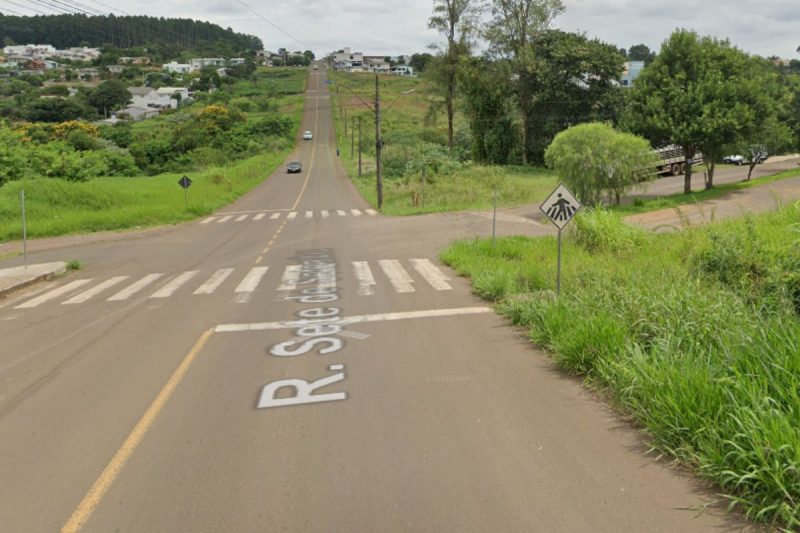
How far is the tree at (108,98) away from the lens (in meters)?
132

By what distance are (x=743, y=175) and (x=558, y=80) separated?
54.7ft

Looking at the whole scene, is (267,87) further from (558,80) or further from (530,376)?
(530,376)

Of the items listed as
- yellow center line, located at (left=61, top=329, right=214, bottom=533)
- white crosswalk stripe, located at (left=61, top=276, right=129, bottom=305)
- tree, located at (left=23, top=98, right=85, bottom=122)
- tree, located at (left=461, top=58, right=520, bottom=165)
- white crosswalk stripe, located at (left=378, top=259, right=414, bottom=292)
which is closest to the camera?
yellow center line, located at (left=61, top=329, right=214, bottom=533)

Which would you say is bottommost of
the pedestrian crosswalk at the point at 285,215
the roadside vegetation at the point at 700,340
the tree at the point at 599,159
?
the roadside vegetation at the point at 700,340

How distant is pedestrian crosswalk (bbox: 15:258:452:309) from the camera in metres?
14.3

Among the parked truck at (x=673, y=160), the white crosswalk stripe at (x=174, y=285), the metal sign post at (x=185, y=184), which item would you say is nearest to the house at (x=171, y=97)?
the metal sign post at (x=185, y=184)

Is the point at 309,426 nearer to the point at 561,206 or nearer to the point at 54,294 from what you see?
the point at 561,206

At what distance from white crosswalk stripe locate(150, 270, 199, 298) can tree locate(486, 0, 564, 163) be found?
143 ft

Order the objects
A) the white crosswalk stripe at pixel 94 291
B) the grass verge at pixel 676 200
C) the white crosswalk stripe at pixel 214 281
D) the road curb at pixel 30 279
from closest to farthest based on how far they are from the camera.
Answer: the white crosswalk stripe at pixel 94 291, the white crosswalk stripe at pixel 214 281, the road curb at pixel 30 279, the grass verge at pixel 676 200

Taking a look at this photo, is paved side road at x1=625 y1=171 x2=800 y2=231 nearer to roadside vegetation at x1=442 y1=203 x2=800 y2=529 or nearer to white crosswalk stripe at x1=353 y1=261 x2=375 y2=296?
white crosswalk stripe at x1=353 y1=261 x2=375 y2=296

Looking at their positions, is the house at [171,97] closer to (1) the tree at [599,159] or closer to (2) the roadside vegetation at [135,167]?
(2) the roadside vegetation at [135,167]

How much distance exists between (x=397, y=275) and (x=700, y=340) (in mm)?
9830

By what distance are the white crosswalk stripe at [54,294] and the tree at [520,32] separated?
45481 mm

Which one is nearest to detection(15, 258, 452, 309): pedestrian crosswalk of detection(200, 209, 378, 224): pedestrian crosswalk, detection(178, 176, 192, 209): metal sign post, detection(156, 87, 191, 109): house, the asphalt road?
the asphalt road
